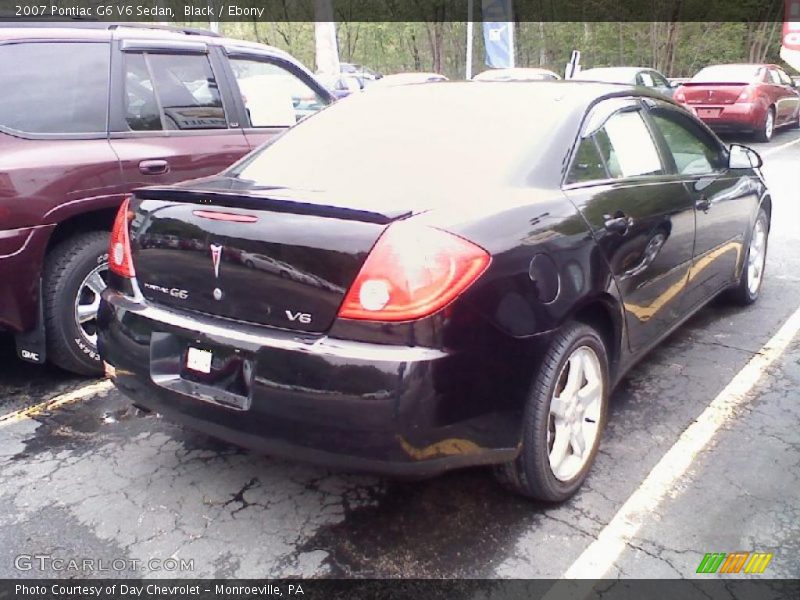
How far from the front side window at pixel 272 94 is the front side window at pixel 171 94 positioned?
259 millimetres

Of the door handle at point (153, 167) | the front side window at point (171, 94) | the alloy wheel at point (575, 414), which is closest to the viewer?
the alloy wheel at point (575, 414)

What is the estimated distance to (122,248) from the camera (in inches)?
113

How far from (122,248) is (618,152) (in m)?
2.18

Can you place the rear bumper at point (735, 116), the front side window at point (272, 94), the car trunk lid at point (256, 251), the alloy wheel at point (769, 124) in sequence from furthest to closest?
1. the alloy wheel at point (769, 124)
2. the rear bumper at point (735, 116)
3. the front side window at point (272, 94)
4. the car trunk lid at point (256, 251)

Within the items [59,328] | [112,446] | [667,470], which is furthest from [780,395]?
[59,328]

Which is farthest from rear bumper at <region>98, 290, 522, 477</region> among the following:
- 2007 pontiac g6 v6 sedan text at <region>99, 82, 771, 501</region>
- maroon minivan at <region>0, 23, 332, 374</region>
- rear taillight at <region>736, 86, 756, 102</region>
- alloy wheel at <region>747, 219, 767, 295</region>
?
rear taillight at <region>736, 86, 756, 102</region>

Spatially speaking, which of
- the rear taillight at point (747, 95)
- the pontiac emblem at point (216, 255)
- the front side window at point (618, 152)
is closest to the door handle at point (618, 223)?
the front side window at point (618, 152)

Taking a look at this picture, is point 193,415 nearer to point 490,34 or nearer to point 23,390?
point 23,390

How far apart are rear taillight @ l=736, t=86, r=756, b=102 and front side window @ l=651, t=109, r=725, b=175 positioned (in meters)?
10.8

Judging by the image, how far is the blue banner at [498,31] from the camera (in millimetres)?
22531

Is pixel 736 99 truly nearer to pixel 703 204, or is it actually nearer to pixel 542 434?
pixel 703 204

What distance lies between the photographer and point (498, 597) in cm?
229

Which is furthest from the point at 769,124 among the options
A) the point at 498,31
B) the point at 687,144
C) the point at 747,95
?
the point at 687,144

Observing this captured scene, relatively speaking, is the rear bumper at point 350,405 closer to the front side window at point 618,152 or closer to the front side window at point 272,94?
the front side window at point 618,152
